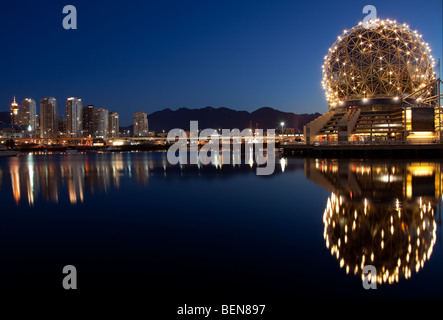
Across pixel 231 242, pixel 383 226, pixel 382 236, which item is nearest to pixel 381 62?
pixel 383 226

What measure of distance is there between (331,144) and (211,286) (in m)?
39.5

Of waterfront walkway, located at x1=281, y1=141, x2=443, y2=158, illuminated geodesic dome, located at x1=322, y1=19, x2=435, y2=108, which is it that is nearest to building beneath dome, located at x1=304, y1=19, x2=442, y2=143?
illuminated geodesic dome, located at x1=322, y1=19, x2=435, y2=108

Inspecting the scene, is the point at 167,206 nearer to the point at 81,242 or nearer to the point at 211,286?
the point at 81,242

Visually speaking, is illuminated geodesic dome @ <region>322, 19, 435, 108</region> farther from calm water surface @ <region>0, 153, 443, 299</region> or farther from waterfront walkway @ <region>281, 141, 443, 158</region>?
calm water surface @ <region>0, 153, 443, 299</region>

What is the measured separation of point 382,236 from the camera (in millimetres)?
8891

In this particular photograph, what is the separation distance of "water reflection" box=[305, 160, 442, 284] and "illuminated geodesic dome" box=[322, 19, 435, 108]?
3761cm

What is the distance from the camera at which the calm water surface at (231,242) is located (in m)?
6.46

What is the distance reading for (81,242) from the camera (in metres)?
9.21

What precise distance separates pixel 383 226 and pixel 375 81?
4703 cm

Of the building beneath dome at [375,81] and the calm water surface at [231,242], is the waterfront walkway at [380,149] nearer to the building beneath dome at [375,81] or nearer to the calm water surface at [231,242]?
the building beneath dome at [375,81]

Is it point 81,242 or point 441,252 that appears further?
point 81,242

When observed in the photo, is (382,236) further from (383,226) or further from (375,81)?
(375,81)

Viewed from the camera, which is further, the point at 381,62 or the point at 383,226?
the point at 381,62
